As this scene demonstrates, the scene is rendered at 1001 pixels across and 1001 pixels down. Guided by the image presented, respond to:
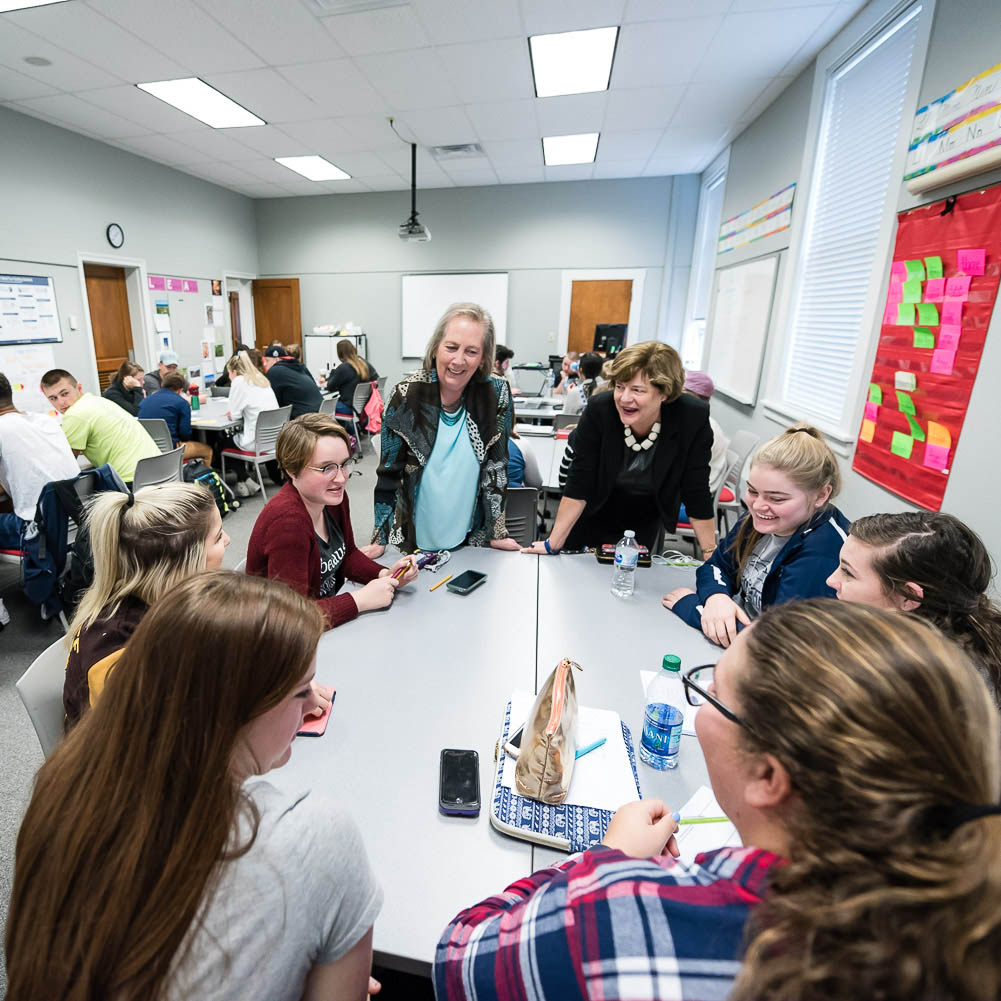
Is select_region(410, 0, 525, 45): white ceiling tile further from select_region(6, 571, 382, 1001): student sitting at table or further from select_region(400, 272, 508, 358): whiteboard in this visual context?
select_region(400, 272, 508, 358): whiteboard

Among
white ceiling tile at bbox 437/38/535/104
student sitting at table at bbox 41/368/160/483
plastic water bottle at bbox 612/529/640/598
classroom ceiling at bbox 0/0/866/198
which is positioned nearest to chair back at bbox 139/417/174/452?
student sitting at table at bbox 41/368/160/483

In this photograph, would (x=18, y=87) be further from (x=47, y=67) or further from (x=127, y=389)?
(x=127, y=389)

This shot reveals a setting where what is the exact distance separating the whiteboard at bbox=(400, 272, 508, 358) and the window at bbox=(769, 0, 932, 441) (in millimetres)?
4567

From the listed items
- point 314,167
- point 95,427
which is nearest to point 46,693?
point 95,427

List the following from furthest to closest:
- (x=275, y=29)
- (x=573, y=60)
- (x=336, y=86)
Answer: (x=336, y=86) → (x=573, y=60) → (x=275, y=29)

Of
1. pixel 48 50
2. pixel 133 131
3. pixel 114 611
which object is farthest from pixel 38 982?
pixel 133 131

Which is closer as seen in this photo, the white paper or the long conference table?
the long conference table

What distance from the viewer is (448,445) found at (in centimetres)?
201

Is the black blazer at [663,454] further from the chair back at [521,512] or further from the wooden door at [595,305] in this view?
the wooden door at [595,305]

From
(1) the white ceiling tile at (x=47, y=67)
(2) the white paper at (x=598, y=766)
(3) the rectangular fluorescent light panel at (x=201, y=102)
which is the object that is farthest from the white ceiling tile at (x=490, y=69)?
(2) the white paper at (x=598, y=766)

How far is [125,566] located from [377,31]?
376cm

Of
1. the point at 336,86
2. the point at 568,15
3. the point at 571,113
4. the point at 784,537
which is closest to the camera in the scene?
the point at 784,537

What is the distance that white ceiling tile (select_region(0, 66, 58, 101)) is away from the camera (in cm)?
401

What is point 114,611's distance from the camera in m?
1.15
